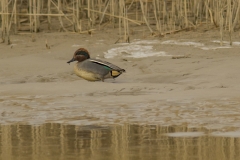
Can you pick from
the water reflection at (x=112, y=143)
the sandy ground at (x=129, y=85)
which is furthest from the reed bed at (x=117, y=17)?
the water reflection at (x=112, y=143)

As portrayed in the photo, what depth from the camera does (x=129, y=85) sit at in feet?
24.8

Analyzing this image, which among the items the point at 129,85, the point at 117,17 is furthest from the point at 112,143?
the point at 117,17

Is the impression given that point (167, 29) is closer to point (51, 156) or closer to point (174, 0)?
point (174, 0)

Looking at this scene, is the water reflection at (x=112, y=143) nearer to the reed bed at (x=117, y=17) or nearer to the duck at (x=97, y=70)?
A: the duck at (x=97, y=70)

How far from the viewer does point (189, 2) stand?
12625 mm

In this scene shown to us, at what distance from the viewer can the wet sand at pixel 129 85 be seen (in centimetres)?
595

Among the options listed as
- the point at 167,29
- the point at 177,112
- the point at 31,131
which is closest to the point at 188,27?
the point at 167,29

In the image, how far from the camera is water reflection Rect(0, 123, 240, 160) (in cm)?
450

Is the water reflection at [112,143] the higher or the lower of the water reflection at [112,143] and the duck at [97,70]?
the higher

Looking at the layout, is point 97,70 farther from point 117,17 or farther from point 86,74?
point 117,17

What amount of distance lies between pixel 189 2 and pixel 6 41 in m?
3.63

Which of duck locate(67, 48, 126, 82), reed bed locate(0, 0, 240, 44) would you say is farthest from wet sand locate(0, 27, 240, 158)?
reed bed locate(0, 0, 240, 44)

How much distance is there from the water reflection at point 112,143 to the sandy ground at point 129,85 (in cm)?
30

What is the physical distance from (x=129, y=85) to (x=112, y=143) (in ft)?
8.80
